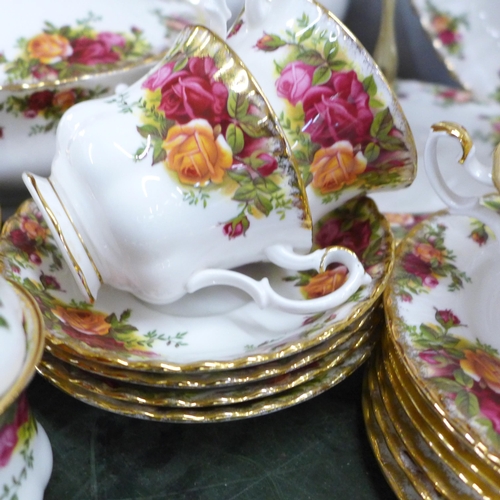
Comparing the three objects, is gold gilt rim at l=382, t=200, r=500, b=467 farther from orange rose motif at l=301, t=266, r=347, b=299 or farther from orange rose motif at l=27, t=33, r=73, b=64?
orange rose motif at l=27, t=33, r=73, b=64

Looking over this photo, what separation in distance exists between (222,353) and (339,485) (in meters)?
0.13

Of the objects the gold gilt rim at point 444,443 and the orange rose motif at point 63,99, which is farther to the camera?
the orange rose motif at point 63,99

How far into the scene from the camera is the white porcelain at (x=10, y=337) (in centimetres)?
32

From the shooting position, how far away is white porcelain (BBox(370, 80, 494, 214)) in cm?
71

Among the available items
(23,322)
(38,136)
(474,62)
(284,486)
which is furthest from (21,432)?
(474,62)

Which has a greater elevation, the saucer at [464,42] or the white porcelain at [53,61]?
the white porcelain at [53,61]

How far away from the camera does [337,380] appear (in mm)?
453

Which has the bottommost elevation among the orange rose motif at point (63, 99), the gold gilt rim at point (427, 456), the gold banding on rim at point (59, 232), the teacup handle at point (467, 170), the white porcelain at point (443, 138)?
the white porcelain at point (443, 138)

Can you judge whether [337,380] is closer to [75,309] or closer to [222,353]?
[222,353]

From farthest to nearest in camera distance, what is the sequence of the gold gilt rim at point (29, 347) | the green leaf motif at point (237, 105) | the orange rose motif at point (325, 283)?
the orange rose motif at point (325, 283), the green leaf motif at point (237, 105), the gold gilt rim at point (29, 347)

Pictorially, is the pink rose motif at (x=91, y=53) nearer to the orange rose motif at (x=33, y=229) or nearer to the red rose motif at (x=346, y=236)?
the orange rose motif at (x=33, y=229)

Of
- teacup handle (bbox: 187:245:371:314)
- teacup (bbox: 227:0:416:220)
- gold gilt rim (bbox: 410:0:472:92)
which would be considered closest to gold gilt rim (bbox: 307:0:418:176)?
teacup (bbox: 227:0:416:220)

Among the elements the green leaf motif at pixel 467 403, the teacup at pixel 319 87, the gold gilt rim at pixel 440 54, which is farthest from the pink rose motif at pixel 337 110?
the gold gilt rim at pixel 440 54

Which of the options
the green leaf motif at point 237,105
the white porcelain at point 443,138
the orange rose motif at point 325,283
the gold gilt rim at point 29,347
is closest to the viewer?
the gold gilt rim at point 29,347
